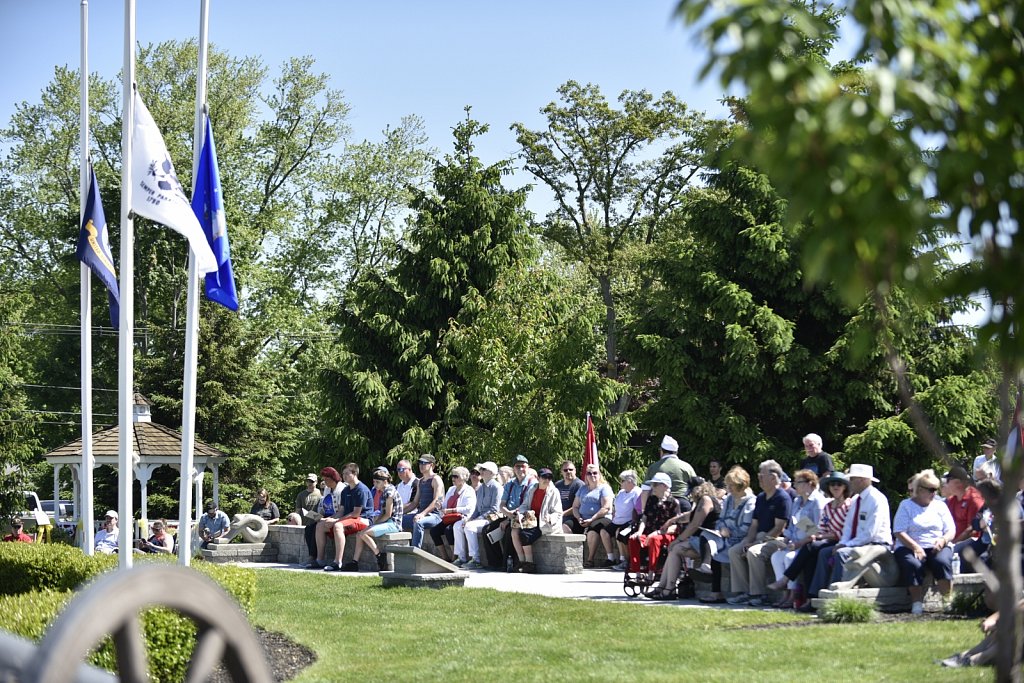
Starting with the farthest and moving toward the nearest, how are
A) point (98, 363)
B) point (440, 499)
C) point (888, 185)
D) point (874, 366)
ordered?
point (98, 363) → point (874, 366) → point (440, 499) → point (888, 185)

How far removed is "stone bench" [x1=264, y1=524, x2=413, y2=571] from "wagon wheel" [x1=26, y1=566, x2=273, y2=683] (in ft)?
54.8

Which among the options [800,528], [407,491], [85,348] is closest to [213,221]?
[85,348]

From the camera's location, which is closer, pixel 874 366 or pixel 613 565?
pixel 613 565

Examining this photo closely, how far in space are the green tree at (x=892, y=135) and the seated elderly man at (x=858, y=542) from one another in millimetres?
8797

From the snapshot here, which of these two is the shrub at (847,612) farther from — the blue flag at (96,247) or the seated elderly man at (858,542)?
the blue flag at (96,247)

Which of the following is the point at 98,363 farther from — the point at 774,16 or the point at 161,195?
the point at 774,16

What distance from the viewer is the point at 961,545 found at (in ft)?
44.1

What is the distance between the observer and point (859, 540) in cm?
1312

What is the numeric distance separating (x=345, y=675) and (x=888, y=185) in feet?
25.8

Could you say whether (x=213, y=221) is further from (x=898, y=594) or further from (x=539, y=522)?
(x=898, y=594)

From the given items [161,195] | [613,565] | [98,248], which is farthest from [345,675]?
[613,565]

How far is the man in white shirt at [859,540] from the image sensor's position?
12.8m

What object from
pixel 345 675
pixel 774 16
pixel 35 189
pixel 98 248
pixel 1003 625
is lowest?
pixel 345 675

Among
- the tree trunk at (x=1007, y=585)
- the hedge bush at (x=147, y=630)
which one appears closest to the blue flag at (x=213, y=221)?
the hedge bush at (x=147, y=630)
